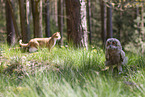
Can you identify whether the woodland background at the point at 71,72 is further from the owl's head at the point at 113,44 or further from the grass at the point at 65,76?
the owl's head at the point at 113,44

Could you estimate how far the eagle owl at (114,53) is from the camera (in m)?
4.82

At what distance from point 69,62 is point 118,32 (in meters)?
13.1

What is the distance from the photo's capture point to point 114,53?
4930mm

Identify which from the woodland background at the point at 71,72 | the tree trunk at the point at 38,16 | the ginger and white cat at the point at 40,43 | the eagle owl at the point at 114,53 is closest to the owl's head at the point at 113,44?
the eagle owl at the point at 114,53

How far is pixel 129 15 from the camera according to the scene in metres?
19.4

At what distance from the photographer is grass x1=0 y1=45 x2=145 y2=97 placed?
369cm

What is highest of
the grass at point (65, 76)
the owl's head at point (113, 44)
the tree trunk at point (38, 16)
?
the tree trunk at point (38, 16)

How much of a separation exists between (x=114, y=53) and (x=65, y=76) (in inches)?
59.9

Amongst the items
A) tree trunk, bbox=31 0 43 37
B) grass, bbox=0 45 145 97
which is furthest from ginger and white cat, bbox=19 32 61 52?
tree trunk, bbox=31 0 43 37

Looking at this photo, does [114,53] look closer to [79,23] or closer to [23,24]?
[79,23]

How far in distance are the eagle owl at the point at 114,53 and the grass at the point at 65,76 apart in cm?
31

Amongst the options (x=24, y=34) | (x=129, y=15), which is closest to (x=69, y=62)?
(x=24, y=34)

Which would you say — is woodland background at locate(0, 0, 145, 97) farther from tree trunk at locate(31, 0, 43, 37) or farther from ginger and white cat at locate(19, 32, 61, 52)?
ginger and white cat at locate(19, 32, 61, 52)

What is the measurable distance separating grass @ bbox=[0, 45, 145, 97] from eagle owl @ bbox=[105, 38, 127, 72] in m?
0.31
